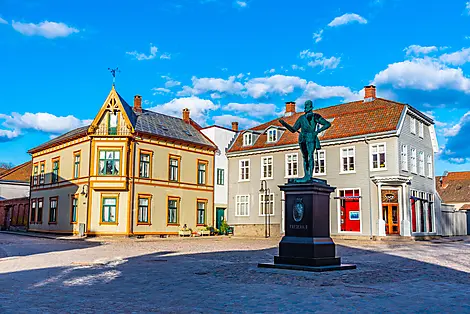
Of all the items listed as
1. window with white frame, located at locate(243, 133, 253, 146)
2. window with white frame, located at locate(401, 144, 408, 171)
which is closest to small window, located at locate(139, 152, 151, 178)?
window with white frame, located at locate(243, 133, 253, 146)

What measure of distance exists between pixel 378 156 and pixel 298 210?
19766mm

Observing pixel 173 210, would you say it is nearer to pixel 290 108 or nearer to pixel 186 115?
pixel 186 115

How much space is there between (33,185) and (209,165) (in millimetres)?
15774

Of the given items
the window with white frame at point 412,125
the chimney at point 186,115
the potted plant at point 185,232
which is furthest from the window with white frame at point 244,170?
the window with white frame at point 412,125

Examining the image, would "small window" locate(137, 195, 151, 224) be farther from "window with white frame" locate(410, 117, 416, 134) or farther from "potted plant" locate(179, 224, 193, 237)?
"window with white frame" locate(410, 117, 416, 134)

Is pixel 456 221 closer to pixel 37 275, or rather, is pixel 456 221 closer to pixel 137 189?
pixel 137 189

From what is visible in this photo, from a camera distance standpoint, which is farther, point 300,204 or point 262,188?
point 262,188

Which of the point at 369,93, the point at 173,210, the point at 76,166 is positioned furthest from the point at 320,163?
the point at 76,166

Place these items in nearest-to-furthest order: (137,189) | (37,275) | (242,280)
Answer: (242,280)
(37,275)
(137,189)

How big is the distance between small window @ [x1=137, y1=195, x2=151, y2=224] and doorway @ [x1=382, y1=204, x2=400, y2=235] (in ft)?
53.4

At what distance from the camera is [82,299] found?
873 centimetres

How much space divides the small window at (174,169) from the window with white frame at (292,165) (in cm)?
851

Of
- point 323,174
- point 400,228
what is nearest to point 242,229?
point 323,174

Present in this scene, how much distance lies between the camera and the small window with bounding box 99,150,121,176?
33906mm
